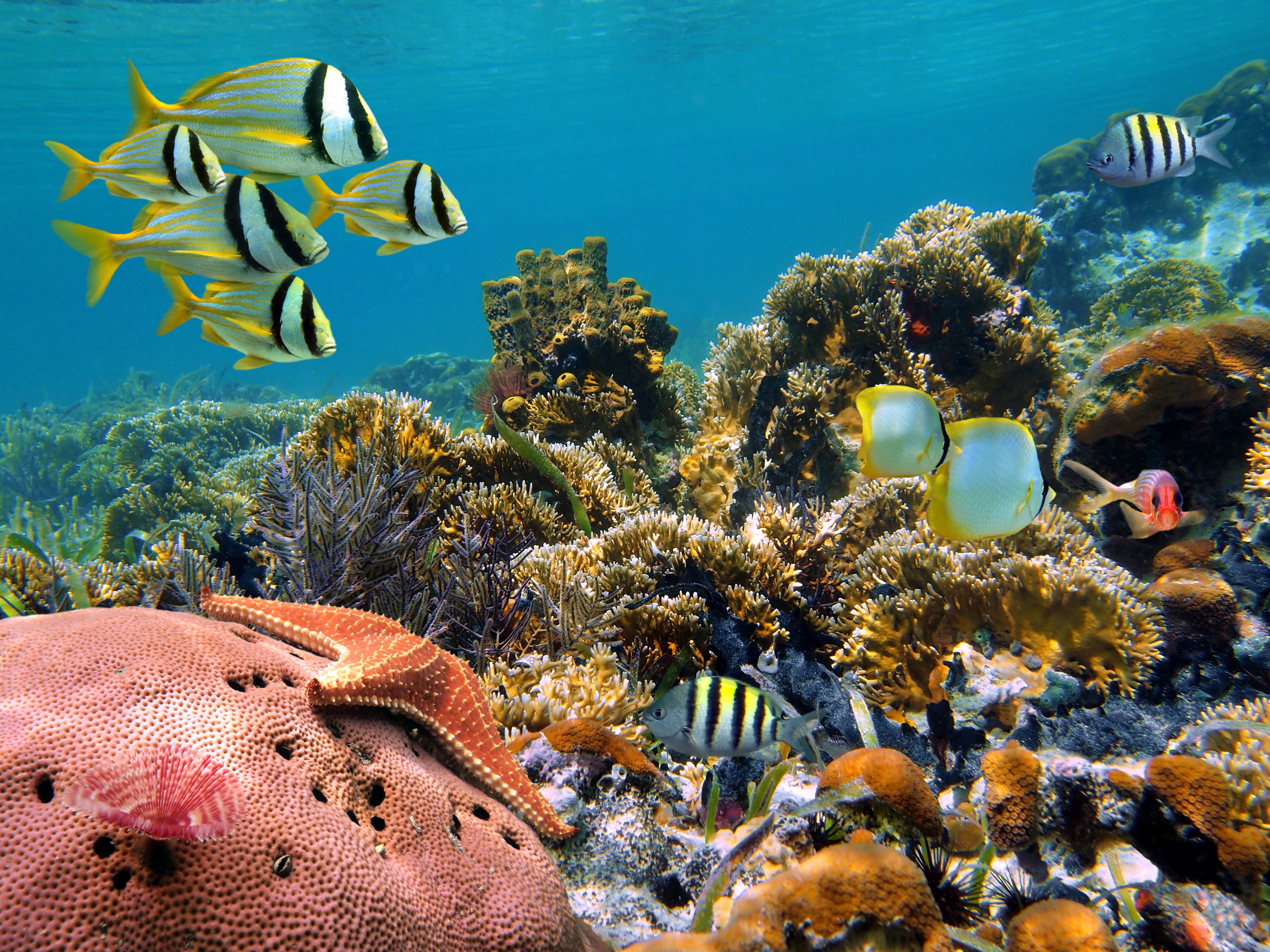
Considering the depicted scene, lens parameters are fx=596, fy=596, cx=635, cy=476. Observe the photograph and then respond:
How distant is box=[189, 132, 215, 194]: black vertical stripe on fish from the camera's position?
2.61 metres

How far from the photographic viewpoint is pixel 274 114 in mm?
2697

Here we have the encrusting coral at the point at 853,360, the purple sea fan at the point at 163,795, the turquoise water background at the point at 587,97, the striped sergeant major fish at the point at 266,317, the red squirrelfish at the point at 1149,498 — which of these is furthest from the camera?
the turquoise water background at the point at 587,97

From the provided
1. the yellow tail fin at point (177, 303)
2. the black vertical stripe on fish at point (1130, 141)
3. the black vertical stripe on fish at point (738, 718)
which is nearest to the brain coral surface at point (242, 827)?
the black vertical stripe on fish at point (738, 718)

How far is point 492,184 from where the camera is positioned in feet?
358

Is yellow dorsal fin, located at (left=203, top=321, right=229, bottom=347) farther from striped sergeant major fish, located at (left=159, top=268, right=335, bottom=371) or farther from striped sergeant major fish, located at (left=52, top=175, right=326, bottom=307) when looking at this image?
striped sergeant major fish, located at (left=52, top=175, right=326, bottom=307)

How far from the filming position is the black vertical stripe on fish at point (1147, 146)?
5063 millimetres

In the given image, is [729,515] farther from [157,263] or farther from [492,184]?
[492,184]

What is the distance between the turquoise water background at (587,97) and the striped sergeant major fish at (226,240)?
1525cm

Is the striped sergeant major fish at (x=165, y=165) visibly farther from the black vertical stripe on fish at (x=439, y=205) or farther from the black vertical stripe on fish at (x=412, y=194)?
the black vertical stripe on fish at (x=439, y=205)

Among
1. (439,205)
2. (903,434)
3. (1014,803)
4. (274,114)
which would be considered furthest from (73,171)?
(1014,803)

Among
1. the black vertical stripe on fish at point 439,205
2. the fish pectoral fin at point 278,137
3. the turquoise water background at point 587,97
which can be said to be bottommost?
the black vertical stripe on fish at point 439,205

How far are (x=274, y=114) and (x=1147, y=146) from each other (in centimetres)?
662

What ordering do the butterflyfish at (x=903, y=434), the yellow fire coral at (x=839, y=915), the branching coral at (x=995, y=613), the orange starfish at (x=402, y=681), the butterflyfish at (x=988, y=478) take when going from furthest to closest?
the branching coral at (x=995, y=613) < the butterflyfish at (x=988, y=478) < the butterflyfish at (x=903, y=434) < the orange starfish at (x=402, y=681) < the yellow fire coral at (x=839, y=915)

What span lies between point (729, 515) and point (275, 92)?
15.9ft
